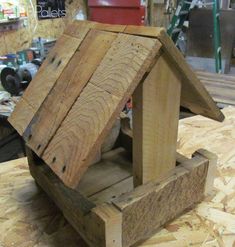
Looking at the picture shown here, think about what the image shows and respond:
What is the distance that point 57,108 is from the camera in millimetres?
634

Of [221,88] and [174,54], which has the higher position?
[174,54]

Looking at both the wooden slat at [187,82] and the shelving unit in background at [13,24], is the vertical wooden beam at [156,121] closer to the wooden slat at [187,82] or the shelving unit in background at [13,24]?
the wooden slat at [187,82]

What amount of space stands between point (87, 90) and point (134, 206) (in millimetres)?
248

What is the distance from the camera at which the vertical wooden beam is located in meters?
0.60

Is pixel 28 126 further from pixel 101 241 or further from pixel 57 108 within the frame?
pixel 101 241

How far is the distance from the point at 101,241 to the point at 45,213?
0.81ft

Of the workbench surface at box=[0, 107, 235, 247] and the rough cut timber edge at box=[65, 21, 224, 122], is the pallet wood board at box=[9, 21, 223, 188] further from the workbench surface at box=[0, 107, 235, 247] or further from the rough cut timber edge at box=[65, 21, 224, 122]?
the workbench surface at box=[0, 107, 235, 247]

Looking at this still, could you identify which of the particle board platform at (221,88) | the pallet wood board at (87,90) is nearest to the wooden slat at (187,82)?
the pallet wood board at (87,90)

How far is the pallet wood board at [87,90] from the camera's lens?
1.70 feet

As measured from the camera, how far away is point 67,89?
2.10ft

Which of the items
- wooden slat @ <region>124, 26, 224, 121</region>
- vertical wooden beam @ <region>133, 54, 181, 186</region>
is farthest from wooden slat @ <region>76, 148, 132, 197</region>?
wooden slat @ <region>124, 26, 224, 121</region>

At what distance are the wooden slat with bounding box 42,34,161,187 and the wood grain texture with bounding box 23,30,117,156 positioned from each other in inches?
0.8


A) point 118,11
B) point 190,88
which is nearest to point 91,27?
point 190,88

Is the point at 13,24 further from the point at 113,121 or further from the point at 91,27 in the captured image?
the point at 113,121
